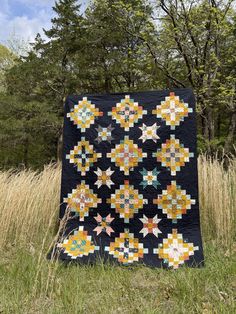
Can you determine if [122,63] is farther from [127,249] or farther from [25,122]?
[127,249]

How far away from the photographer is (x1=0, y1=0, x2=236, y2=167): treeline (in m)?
8.78

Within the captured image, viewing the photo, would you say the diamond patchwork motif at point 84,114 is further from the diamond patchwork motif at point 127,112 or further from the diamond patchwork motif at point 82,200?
the diamond patchwork motif at point 82,200

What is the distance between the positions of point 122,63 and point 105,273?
1072 cm

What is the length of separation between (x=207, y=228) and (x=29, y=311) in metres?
2.18

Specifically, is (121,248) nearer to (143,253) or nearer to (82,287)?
(143,253)

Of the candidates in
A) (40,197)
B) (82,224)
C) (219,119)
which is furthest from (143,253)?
(219,119)

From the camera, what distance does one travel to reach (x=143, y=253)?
3.04m

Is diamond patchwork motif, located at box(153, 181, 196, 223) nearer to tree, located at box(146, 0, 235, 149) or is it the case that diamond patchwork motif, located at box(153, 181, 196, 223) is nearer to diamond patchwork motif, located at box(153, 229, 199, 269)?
diamond patchwork motif, located at box(153, 229, 199, 269)

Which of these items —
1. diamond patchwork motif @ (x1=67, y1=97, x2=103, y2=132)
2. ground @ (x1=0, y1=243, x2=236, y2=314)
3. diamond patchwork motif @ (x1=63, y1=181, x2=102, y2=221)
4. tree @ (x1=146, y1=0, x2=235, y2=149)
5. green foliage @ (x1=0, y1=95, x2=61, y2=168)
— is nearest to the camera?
ground @ (x1=0, y1=243, x2=236, y2=314)

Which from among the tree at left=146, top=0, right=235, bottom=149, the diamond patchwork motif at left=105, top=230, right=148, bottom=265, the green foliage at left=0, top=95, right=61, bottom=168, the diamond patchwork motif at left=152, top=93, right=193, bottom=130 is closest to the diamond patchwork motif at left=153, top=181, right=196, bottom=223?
the diamond patchwork motif at left=105, top=230, right=148, bottom=265

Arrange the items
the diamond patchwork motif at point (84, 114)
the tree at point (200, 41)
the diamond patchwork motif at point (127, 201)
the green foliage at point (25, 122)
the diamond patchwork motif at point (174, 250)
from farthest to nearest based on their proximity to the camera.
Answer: the green foliage at point (25, 122), the tree at point (200, 41), the diamond patchwork motif at point (84, 114), the diamond patchwork motif at point (127, 201), the diamond patchwork motif at point (174, 250)

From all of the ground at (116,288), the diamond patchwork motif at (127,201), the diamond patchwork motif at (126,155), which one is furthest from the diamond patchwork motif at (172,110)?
the ground at (116,288)

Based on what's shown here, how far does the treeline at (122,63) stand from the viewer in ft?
28.8

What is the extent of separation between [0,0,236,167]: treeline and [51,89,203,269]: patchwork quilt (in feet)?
18.1
